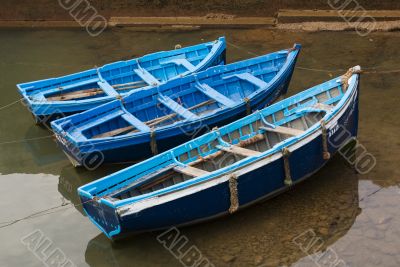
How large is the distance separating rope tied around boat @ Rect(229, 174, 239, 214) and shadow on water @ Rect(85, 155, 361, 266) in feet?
1.13

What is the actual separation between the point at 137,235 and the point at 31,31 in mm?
10567

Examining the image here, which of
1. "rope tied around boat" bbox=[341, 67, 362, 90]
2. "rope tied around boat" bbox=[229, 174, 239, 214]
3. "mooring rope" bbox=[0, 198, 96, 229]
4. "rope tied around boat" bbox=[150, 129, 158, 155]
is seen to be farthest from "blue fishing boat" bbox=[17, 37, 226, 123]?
"rope tied around boat" bbox=[229, 174, 239, 214]

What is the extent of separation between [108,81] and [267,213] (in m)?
4.93

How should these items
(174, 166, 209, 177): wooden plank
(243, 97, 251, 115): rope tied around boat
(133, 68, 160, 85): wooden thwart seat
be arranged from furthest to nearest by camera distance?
1. (133, 68, 160, 85): wooden thwart seat
2. (243, 97, 251, 115): rope tied around boat
3. (174, 166, 209, 177): wooden plank

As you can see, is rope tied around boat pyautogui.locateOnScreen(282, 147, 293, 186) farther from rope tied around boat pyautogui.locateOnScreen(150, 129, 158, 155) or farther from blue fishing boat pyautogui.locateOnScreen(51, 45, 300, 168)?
rope tied around boat pyautogui.locateOnScreen(150, 129, 158, 155)

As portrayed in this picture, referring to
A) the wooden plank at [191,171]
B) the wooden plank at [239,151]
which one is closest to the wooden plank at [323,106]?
the wooden plank at [239,151]

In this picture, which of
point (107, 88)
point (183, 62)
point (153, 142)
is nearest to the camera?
point (153, 142)

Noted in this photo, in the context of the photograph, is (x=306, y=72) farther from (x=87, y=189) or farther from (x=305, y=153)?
(x=87, y=189)

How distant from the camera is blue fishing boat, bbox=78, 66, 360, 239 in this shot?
7.86m

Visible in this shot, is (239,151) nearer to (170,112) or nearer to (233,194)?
(233,194)

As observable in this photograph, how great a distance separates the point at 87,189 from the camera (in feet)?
26.4

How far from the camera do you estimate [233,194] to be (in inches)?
323

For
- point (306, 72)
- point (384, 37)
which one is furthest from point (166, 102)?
point (384, 37)

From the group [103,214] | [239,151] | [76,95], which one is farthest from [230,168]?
[76,95]
